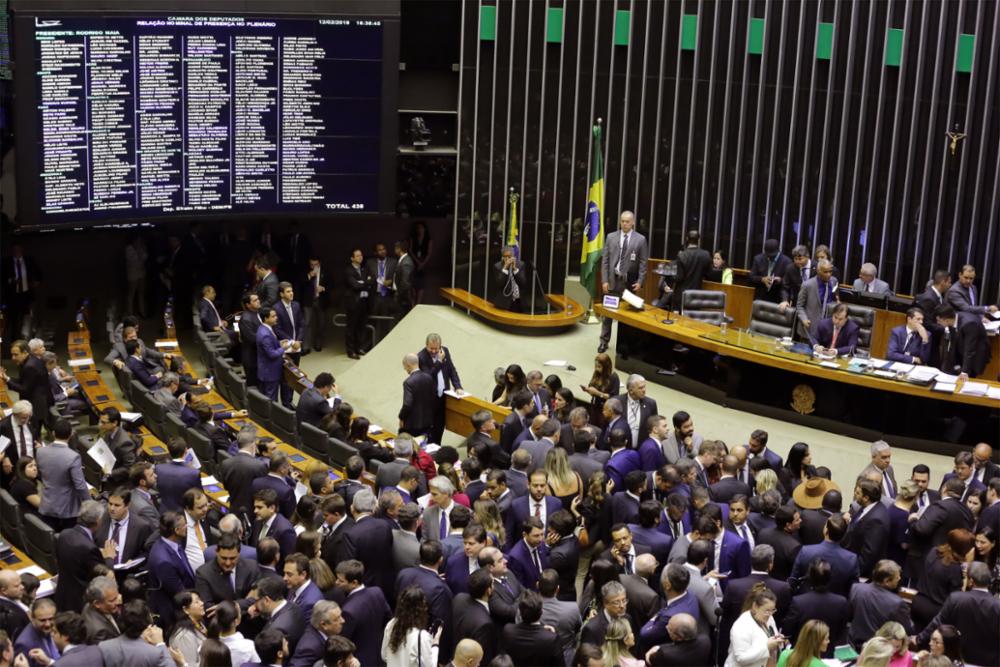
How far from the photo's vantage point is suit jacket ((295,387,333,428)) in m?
11.9

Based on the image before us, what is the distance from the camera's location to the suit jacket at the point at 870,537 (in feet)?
29.7

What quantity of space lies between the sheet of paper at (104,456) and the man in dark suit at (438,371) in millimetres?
A: 3137

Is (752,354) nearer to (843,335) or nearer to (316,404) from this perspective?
(843,335)

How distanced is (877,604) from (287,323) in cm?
786

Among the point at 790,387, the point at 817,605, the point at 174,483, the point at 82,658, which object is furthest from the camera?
the point at 790,387

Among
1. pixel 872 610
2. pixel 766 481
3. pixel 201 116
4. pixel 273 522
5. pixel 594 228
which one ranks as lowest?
pixel 872 610

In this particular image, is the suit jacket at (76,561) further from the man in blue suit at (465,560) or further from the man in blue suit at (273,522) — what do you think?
the man in blue suit at (465,560)

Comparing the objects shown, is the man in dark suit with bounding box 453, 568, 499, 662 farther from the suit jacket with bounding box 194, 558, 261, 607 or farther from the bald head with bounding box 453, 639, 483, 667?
the suit jacket with bounding box 194, 558, 261, 607

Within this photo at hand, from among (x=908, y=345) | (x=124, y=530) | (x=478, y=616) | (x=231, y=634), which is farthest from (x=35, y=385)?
(x=908, y=345)

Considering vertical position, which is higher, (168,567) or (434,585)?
(434,585)

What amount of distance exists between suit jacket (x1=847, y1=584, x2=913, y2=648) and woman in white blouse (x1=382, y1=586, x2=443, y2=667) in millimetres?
2562

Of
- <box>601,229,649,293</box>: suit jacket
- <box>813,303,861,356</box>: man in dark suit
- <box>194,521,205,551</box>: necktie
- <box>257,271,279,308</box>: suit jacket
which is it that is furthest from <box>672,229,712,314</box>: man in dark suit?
<box>194,521,205,551</box>: necktie

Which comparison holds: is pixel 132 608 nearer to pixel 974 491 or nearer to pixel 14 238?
pixel 974 491

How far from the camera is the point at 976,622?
25.8ft
